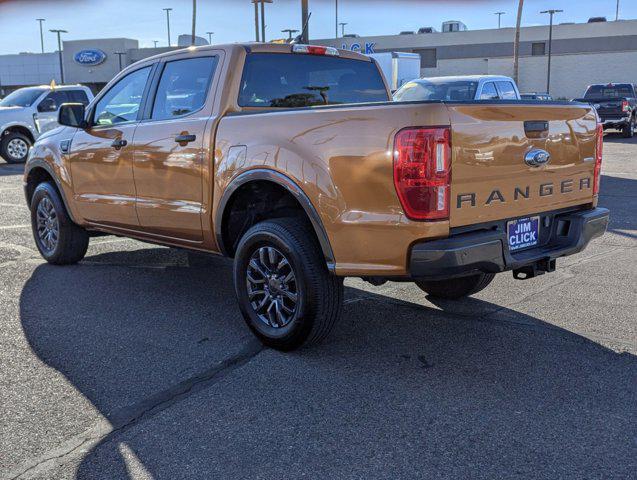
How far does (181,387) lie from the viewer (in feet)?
12.5

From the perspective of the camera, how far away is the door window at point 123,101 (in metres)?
5.57

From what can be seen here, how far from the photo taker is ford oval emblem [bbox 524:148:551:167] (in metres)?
3.99

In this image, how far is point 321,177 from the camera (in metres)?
3.87

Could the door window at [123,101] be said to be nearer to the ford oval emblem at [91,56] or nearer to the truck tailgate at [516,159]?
the truck tailgate at [516,159]

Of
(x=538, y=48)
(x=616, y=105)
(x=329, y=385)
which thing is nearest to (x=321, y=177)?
(x=329, y=385)

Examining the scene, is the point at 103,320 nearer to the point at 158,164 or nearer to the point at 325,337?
the point at 158,164

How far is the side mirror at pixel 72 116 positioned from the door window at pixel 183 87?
1074mm

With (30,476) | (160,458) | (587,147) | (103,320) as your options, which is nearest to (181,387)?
(160,458)

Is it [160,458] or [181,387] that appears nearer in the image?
[160,458]

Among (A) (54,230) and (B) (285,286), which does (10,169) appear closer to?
(A) (54,230)

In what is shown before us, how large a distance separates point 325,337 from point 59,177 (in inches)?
136

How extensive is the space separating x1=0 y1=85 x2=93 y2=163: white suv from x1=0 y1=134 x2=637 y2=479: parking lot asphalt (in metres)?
12.4

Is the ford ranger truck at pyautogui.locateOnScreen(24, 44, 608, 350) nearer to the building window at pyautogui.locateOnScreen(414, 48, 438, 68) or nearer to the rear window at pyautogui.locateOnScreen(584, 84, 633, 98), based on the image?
the rear window at pyautogui.locateOnScreen(584, 84, 633, 98)

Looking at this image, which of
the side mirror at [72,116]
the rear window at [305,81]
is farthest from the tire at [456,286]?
the side mirror at [72,116]
